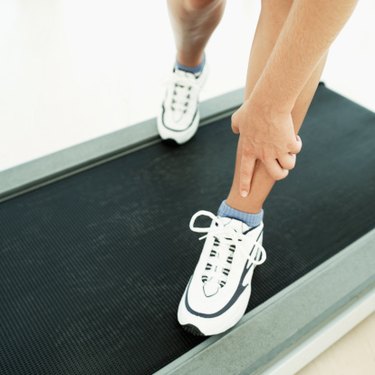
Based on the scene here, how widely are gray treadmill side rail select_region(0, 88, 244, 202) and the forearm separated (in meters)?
0.72

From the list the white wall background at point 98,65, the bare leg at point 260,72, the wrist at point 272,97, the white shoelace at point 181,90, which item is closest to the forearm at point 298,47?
the wrist at point 272,97

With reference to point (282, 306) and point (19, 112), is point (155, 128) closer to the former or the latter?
point (19, 112)

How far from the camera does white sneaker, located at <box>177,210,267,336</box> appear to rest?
1017 millimetres

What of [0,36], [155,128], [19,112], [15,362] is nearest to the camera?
[15,362]

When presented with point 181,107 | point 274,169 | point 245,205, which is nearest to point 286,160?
point 274,169

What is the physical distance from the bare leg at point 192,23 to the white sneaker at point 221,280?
594 mm

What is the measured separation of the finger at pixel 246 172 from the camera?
0.95m

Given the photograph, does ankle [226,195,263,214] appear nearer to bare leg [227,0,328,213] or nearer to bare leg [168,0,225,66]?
bare leg [227,0,328,213]

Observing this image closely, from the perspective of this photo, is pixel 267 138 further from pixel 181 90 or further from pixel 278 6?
pixel 181 90

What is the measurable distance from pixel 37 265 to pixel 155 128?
0.63 m

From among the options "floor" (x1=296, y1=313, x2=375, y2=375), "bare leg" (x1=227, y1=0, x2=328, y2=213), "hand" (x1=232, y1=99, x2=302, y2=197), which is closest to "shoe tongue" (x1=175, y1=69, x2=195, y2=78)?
"bare leg" (x1=227, y1=0, x2=328, y2=213)

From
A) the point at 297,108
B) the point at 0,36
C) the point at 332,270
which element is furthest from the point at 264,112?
the point at 0,36

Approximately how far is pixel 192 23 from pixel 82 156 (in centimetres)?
52

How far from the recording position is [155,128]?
62.4 inches
